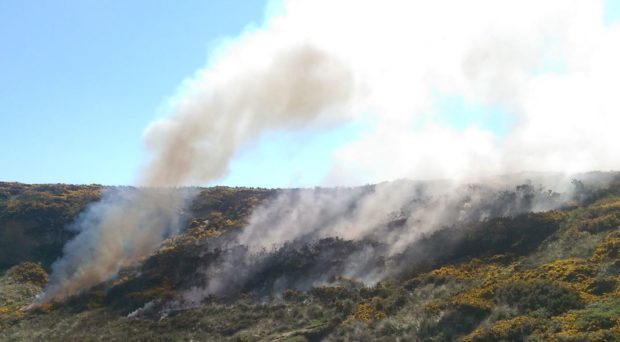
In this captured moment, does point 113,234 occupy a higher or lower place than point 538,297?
higher

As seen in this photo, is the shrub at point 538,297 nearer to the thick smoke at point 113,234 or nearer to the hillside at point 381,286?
the hillside at point 381,286

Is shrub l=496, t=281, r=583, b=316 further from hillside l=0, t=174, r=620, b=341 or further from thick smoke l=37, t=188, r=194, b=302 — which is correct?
thick smoke l=37, t=188, r=194, b=302

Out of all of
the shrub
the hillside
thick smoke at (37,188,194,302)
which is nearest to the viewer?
the shrub

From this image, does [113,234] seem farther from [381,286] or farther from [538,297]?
[538,297]

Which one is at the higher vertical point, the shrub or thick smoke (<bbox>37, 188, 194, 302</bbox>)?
thick smoke (<bbox>37, 188, 194, 302</bbox>)

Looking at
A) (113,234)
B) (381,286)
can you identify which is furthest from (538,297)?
(113,234)

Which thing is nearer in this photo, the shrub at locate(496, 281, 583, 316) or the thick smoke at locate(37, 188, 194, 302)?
the shrub at locate(496, 281, 583, 316)

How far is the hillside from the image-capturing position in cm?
2133

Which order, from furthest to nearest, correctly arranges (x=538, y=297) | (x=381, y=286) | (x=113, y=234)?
(x=113, y=234) → (x=381, y=286) → (x=538, y=297)

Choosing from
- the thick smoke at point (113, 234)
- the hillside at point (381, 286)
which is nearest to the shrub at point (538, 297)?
the hillside at point (381, 286)

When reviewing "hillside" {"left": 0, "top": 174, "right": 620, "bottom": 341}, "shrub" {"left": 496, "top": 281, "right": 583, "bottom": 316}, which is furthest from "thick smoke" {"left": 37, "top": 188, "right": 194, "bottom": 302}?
"shrub" {"left": 496, "top": 281, "right": 583, "bottom": 316}

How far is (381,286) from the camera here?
2933 centimetres

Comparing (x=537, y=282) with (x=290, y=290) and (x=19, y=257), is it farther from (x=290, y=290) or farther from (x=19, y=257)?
(x=19, y=257)

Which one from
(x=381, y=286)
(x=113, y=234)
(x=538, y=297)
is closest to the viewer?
(x=538, y=297)
